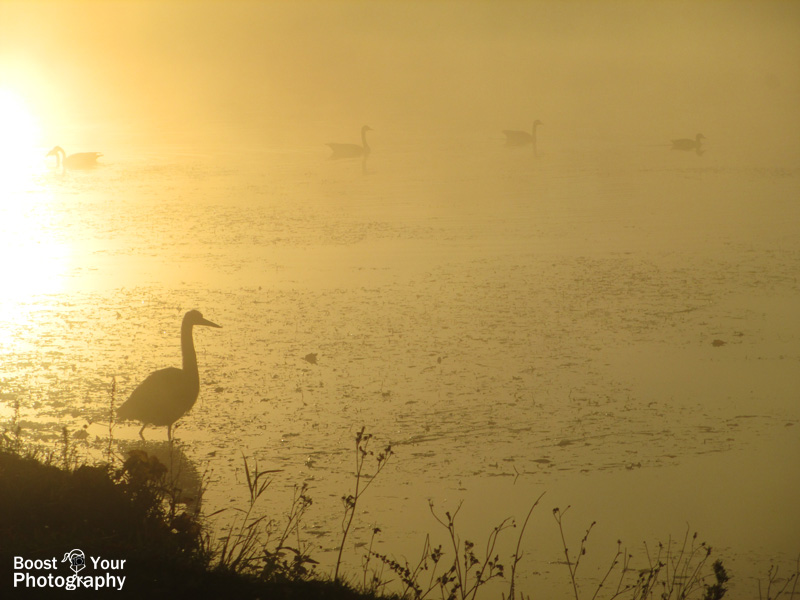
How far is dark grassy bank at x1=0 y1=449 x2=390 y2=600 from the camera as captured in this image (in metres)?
3.46

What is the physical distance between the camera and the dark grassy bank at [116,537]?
346cm

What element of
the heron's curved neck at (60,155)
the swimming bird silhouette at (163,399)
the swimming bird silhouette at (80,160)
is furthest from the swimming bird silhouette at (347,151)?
the swimming bird silhouette at (163,399)

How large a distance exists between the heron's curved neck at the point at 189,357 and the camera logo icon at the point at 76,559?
8.47 feet

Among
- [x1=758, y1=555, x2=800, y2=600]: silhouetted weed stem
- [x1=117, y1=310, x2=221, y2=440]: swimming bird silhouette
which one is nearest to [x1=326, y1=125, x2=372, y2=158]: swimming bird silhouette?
[x1=117, y1=310, x2=221, y2=440]: swimming bird silhouette

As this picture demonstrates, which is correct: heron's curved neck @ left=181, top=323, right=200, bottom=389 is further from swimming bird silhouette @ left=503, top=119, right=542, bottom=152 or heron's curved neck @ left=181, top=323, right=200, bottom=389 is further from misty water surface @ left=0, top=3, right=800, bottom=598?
swimming bird silhouette @ left=503, top=119, right=542, bottom=152

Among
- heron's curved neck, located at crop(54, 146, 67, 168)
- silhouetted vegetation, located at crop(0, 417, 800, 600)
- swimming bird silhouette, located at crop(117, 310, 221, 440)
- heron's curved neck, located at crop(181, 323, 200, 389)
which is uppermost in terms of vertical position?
heron's curved neck, located at crop(54, 146, 67, 168)

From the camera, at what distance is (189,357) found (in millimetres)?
6289

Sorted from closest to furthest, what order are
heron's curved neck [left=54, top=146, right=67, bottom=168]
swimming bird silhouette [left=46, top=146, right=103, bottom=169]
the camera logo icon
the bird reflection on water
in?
the camera logo icon < swimming bird silhouette [left=46, top=146, right=103, bottom=169] < heron's curved neck [left=54, top=146, right=67, bottom=168] < the bird reflection on water

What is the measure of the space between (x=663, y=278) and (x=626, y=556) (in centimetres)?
519

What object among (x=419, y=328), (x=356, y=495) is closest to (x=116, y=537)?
(x=356, y=495)

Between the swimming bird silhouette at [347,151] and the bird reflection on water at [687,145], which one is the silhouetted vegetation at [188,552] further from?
the bird reflection on water at [687,145]

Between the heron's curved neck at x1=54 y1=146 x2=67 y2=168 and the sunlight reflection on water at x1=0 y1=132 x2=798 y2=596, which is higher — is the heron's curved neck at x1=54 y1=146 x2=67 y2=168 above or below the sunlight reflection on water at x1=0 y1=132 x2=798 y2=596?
above

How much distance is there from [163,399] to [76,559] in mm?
2437

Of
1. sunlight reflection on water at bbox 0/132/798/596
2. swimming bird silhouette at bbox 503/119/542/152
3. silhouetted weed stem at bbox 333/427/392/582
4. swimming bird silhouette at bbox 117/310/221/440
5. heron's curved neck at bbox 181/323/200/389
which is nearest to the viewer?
silhouetted weed stem at bbox 333/427/392/582
